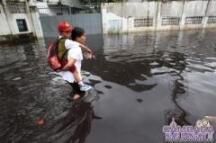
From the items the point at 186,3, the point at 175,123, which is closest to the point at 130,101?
the point at 175,123

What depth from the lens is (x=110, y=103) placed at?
12.9ft

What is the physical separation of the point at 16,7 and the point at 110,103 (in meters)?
15.2

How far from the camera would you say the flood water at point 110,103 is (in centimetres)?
292

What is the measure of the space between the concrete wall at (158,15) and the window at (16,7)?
731cm

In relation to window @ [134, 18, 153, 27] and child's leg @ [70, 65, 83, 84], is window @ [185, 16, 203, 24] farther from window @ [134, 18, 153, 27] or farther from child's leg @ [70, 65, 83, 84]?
child's leg @ [70, 65, 83, 84]

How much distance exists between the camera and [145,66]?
639 cm

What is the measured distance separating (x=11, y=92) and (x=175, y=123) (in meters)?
4.23

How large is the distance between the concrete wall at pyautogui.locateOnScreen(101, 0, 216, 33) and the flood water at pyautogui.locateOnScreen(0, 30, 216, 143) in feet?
37.7

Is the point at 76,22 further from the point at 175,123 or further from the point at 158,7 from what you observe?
the point at 175,123

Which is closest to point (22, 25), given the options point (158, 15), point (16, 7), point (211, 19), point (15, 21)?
point (15, 21)

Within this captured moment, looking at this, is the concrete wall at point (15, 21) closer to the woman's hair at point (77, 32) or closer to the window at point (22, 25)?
the window at point (22, 25)

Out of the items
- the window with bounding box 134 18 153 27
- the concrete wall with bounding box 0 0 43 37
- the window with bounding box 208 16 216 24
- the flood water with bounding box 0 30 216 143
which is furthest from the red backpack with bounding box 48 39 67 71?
the window with bounding box 208 16 216 24

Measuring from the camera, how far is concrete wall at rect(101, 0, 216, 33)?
55.6ft

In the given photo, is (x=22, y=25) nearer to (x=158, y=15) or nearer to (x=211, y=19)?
(x=158, y=15)
